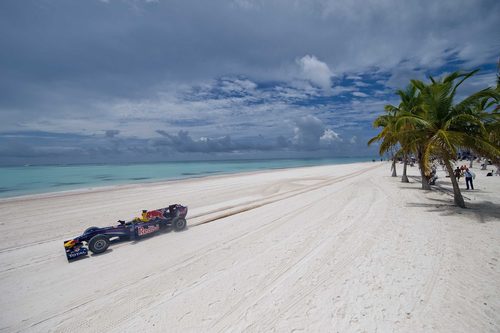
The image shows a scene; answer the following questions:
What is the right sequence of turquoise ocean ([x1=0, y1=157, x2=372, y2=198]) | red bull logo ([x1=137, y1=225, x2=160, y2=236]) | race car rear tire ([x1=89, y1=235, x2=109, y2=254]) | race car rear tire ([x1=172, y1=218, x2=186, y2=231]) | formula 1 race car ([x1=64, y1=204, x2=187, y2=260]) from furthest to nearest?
turquoise ocean ([x1=0, y1=157, x2=372, y2=198]) < race car rear tire ([x1=172, y1=218, x2=186, y2=231]) < red bull logo ([x1=137, y1=225, x2=160, y2=236]) < race car rear tire ([x1=89, y1=235, x2=109, y2=254]) < formula 1 race car ([x1=64, y1=204, x2=187, y2=260])

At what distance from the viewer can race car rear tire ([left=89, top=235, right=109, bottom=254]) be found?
6293mm

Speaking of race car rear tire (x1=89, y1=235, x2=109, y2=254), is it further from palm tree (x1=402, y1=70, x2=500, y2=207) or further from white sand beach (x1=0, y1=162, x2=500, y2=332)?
palm tree (x1=402, y1=70, x2=500, y2=207)

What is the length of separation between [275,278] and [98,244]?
559 cm

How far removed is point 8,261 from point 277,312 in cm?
829

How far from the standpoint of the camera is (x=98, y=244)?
6.44 meters

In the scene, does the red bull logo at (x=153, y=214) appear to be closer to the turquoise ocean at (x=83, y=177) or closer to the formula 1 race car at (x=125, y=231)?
the formula 1 race car at (x=125, y=231)

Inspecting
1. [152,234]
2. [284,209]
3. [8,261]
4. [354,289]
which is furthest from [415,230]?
[8,261]

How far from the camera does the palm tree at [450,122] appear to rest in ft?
27.1

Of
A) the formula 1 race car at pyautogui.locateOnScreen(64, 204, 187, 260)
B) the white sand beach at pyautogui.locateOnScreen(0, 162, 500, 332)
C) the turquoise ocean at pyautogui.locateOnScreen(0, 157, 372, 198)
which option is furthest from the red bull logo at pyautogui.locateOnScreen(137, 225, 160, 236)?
the turquoise ocean at pyautogui.locateOnScreen(0, 157, 372, 198)

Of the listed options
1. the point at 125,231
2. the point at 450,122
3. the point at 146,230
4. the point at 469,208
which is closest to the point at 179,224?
the point at 146,230

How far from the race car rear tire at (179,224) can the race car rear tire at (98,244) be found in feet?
7.37

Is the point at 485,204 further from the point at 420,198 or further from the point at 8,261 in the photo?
the point at 8,261

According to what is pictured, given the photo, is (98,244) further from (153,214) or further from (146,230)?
(153,214)

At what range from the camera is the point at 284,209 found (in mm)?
10477
